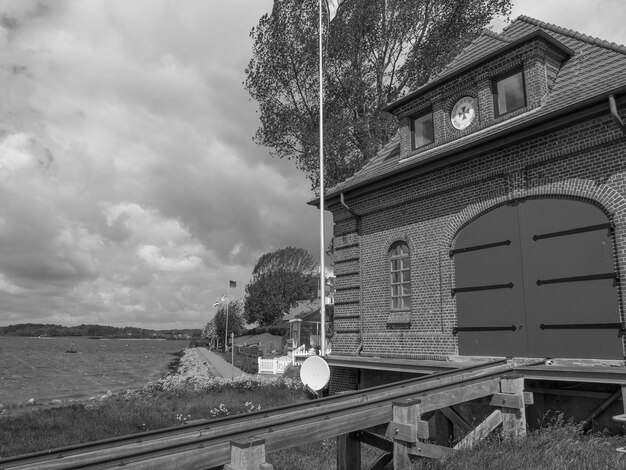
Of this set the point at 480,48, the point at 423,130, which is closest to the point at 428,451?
the point at 423,130

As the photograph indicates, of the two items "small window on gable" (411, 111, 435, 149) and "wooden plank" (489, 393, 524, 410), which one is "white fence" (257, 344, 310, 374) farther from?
"wooden plank" (489, 393, 524, 410)

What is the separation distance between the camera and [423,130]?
49.1ft

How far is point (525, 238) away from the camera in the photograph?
11.5 metres

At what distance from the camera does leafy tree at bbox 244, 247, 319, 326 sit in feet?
246

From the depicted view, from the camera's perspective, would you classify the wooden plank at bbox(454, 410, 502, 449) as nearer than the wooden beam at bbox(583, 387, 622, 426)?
Yes

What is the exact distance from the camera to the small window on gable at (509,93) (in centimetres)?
1254

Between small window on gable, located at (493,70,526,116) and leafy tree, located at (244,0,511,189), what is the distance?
9990 mm

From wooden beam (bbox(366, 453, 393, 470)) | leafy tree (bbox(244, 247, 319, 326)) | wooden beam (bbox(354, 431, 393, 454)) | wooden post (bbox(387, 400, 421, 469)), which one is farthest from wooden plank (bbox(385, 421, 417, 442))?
leafy tree (bbox(244, 247, 319, 326))

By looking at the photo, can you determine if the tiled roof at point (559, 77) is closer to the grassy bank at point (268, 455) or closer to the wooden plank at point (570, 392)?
the wooden plank at point (570, 392)

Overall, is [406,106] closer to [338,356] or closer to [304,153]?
[338,356]

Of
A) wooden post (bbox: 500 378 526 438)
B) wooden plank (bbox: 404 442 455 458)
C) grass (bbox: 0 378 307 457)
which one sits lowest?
grass (bbox: 0 378 307 457)

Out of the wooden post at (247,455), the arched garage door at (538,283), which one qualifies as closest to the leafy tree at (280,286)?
the arched garage door at (538,283)

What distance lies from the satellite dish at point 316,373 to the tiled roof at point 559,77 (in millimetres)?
5170

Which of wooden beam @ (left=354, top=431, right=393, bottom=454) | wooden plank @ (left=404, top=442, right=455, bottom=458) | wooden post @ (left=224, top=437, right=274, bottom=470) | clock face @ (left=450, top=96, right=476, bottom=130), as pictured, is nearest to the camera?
wooden post @ (left=224, top=437, right=274, bottom=470)
